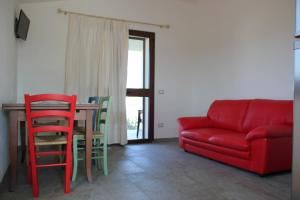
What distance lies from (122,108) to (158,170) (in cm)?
197

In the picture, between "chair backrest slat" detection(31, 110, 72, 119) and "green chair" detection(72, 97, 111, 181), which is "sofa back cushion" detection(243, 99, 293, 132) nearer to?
"green chair" detection(72, 97, 111, 181)

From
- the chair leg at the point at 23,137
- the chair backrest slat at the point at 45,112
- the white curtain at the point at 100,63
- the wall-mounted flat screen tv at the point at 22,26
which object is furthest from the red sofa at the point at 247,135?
the wall-mounted flat screen tv at the point at 22,26

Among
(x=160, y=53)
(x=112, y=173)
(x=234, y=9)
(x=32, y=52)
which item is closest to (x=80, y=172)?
(x=112, y=173)

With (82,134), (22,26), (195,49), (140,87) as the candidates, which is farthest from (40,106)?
(195,49)

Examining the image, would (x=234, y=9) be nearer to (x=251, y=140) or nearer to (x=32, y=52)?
(x=251, y=140)

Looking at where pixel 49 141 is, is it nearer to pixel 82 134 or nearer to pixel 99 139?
pixel 82 134

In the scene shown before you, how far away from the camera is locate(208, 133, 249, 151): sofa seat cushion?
3.20 meters

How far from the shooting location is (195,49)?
5922mm

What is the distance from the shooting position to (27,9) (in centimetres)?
439

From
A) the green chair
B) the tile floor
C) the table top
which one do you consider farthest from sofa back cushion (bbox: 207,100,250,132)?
the table top

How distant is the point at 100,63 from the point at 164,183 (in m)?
2.81

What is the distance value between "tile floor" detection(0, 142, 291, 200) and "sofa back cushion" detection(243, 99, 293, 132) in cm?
71

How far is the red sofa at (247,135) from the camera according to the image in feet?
9.89

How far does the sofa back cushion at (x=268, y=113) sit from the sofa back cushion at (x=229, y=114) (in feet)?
0.36
